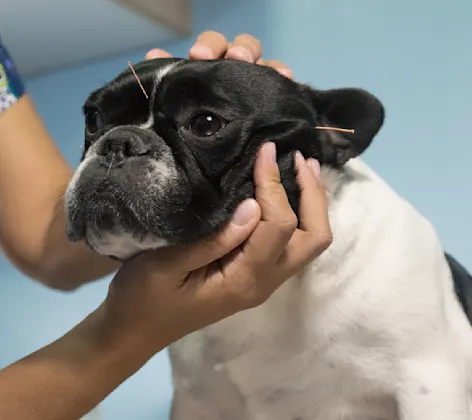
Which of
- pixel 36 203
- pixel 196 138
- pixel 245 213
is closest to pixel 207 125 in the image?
pixel 196 138

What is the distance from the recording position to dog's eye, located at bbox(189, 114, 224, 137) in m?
0.86

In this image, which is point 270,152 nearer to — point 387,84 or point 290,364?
point 290,364

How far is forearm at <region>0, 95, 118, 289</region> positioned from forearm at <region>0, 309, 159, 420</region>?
295 millimetres

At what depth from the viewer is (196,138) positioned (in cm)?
85

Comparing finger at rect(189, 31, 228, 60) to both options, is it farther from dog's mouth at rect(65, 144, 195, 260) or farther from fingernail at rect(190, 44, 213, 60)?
dog's mouth at rect(65, 144, 195, 260)

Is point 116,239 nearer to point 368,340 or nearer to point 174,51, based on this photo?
point 368,340

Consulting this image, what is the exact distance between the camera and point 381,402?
1.03 meters

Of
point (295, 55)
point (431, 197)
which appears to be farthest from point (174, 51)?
point (431, 197)

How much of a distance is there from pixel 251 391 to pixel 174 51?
4.02ft

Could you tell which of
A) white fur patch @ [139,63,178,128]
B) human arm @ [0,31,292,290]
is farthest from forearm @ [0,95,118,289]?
white fur patch @ [139,63,178,128]

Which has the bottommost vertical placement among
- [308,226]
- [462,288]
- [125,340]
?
[462,288]

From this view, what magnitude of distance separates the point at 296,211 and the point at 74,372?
373 mm

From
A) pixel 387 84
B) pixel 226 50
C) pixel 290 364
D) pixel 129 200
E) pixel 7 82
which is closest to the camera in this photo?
pixel 129 200

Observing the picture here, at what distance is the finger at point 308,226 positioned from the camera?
0.87 meters
